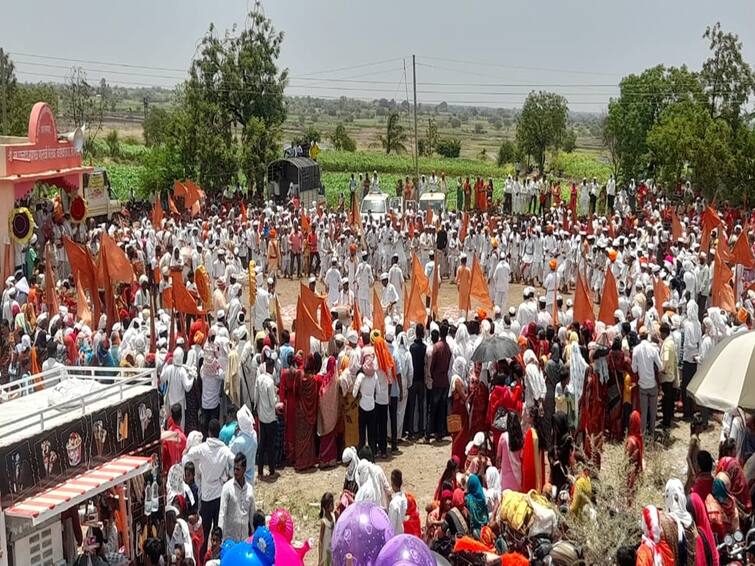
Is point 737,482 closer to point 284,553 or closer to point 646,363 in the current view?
point 284,553

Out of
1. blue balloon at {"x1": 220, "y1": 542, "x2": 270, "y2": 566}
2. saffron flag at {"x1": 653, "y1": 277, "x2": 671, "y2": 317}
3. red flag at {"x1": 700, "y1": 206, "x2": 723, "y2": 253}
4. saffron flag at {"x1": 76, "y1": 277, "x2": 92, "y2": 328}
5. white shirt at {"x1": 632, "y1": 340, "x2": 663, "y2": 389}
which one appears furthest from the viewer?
red flag at {"x1": 700, "y1": 206, "x2": 723, "y2": 253}

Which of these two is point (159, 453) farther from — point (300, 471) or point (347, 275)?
point (347, 275)

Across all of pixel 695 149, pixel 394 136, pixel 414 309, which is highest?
pixel 394 136

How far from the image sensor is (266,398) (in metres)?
9.96

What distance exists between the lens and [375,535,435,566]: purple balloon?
5633 millimetres

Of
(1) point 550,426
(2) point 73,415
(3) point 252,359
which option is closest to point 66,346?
(3) point 252,359

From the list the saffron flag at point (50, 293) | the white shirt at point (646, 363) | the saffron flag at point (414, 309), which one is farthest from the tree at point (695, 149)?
the saffron flag at point (50, 293)

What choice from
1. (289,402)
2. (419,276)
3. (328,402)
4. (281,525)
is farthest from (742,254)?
(281,525)

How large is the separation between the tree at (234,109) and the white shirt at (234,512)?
25404mm

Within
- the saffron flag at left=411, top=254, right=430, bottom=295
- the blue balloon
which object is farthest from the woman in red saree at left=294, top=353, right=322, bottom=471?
the blue balloon

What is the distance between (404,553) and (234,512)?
2.16 metres

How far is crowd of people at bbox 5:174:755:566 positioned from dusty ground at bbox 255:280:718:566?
146 millimetres

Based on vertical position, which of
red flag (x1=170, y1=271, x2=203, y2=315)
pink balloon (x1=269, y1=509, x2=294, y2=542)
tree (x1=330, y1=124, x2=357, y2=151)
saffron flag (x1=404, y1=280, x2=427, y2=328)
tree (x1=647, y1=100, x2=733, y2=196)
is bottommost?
pink balloon (x1=269, y1=509, x2=294, y2=542)

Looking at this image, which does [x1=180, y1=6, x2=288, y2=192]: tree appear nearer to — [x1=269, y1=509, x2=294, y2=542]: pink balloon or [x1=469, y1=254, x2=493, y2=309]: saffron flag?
[x1=469, y1=254, x2=493, y2=309]: saffron flag
